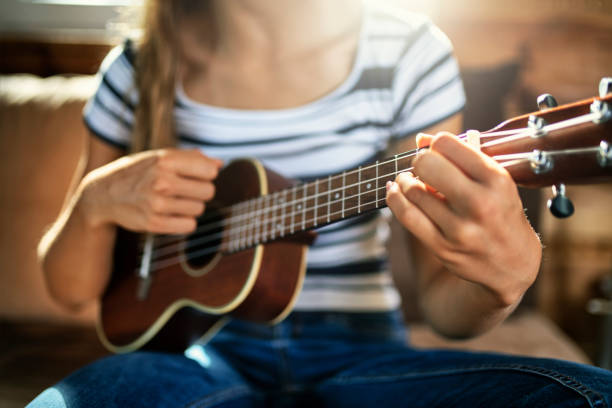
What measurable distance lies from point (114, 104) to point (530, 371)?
2.77ft

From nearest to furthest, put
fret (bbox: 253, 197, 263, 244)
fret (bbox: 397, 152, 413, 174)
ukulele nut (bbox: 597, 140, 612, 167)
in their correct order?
ukulele nut (bbox: 597, 140, 612, 167), fret (bbox: 397, 152, 413, 174), fret (bbox: 253, 197, 263, 244)

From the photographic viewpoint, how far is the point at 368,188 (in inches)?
21.5

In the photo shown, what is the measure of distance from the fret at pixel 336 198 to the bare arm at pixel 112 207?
9.8 inches

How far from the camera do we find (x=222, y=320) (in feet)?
2.72

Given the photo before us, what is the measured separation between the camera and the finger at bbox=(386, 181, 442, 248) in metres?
0.47

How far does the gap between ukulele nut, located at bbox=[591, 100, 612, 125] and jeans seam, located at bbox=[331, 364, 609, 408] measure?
273mm

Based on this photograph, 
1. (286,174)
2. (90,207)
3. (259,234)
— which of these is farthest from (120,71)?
(259,234)

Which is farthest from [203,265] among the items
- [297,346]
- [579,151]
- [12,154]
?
[12,154]

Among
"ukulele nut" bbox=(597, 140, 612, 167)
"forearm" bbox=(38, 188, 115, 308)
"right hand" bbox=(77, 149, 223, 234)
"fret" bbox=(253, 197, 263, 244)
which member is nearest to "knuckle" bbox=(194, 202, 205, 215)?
"right hand" bbox=(77, 149, 223, 234)

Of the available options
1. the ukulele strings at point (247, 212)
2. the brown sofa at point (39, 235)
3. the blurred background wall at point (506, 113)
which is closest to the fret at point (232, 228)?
the ukulele strings at point (247, 212)

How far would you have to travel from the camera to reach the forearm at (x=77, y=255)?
0.88 m

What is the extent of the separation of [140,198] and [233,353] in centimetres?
30

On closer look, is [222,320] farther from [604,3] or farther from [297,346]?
[604,3]

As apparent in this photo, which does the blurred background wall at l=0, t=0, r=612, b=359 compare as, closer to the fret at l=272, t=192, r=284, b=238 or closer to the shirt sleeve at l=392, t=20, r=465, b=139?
the shirt sleeve at l=392, t=20, r=465, b=139
